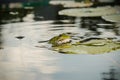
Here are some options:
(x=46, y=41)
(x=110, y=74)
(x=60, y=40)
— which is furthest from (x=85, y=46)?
(x=110, y=74)

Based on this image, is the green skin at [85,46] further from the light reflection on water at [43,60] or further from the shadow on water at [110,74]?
the shadow on water at [110,74]

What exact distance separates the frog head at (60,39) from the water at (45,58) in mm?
78

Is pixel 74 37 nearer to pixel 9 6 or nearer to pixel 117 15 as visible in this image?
pixel 117 15

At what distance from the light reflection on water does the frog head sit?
3.0 inches

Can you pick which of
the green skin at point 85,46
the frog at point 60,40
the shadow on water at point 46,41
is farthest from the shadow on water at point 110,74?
the frog at point 60,40

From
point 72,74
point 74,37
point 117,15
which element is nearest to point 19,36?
point 74,37

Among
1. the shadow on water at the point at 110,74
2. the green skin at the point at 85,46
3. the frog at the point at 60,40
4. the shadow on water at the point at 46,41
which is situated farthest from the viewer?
the frog at the point at 60,40

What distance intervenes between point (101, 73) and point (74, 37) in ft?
2.77

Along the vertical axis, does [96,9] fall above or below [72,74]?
above

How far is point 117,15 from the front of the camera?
3.85m

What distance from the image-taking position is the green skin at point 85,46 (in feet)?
9.22

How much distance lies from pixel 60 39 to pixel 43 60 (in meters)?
0.50

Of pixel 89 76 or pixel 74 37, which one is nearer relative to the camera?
pixel 89 76

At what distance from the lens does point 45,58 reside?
267cm
